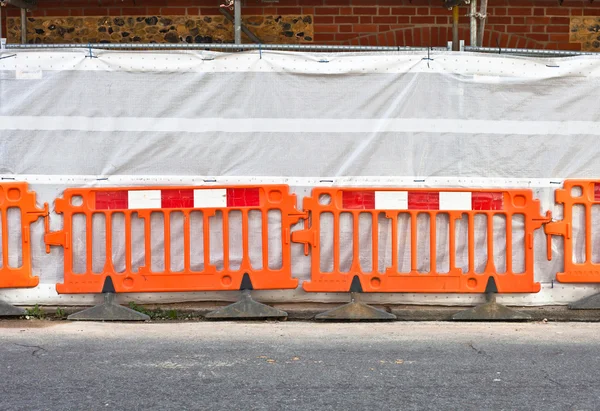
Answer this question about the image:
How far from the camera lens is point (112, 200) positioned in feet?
25.8

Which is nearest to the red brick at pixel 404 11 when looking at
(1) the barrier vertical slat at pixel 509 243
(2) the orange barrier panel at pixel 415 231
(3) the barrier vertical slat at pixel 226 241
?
(2) the orange barrier panel at pixel 415 231

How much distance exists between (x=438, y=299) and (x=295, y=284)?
1.33 metres

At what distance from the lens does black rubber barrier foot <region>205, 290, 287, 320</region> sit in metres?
7.73

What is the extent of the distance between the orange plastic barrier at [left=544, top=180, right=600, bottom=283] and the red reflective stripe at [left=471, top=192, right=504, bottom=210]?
18.9 inches

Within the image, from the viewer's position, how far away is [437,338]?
6965 millimetres

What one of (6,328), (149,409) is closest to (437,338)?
(149,409)

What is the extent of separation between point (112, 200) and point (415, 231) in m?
2.74

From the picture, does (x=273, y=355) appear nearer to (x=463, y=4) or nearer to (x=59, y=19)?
(x=463, y=4)

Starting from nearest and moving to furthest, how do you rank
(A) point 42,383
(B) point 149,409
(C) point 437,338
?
1. (B) point 149,409
2. (A) point 42,383
3. (C) point 437,338

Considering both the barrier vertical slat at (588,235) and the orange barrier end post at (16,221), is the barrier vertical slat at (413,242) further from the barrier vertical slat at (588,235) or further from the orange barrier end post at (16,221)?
the orange barrier end post at (16,221)

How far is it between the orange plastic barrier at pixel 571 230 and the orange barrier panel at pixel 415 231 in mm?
216

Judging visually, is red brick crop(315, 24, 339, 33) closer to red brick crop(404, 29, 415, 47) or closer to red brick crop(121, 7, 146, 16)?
red brick crop(404, 29, 415, 47)

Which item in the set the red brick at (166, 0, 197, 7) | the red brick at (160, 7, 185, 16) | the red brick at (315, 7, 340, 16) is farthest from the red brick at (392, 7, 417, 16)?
the red brick at (160, 7, 185, 16)

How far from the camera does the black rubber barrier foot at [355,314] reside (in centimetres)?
772
